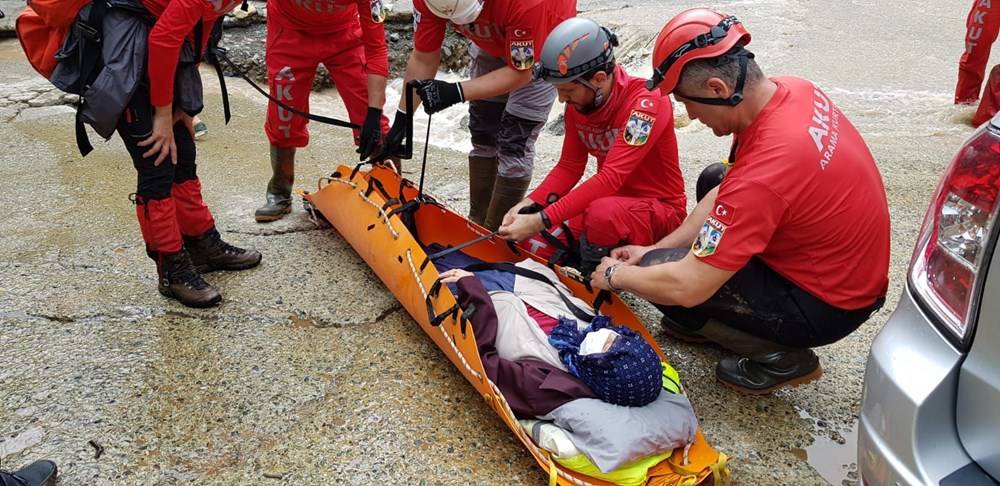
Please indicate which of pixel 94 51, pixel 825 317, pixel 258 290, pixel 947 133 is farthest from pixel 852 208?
pixel 947 133

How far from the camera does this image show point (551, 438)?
6.97 ft

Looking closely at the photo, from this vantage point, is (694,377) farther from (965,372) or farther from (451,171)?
(451,171)

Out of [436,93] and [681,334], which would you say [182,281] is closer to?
[436,93]

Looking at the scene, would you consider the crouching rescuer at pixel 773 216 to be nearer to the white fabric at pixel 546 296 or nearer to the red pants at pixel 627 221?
the white fabric at pixel 546 296

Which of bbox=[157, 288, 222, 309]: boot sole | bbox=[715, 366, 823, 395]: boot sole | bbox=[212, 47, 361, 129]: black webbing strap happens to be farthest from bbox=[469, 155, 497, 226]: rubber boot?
bbox=[715, 366, 823, 395]: boot sole

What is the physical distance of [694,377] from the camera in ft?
9.13

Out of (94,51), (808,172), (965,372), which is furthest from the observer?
(94,51)

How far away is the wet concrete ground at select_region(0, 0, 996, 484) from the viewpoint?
7.57 ft

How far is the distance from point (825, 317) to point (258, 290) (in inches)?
92.6

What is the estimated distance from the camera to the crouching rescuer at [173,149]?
271 centimetres

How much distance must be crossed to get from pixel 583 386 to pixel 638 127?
3.79 ft

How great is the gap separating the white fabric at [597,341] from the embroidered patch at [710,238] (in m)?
0.39

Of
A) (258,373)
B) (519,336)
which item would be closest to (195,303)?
(258,373)

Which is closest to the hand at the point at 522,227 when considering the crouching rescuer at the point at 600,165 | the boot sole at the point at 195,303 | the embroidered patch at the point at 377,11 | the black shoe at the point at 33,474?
the crouching rescuer at the point at 600,165
